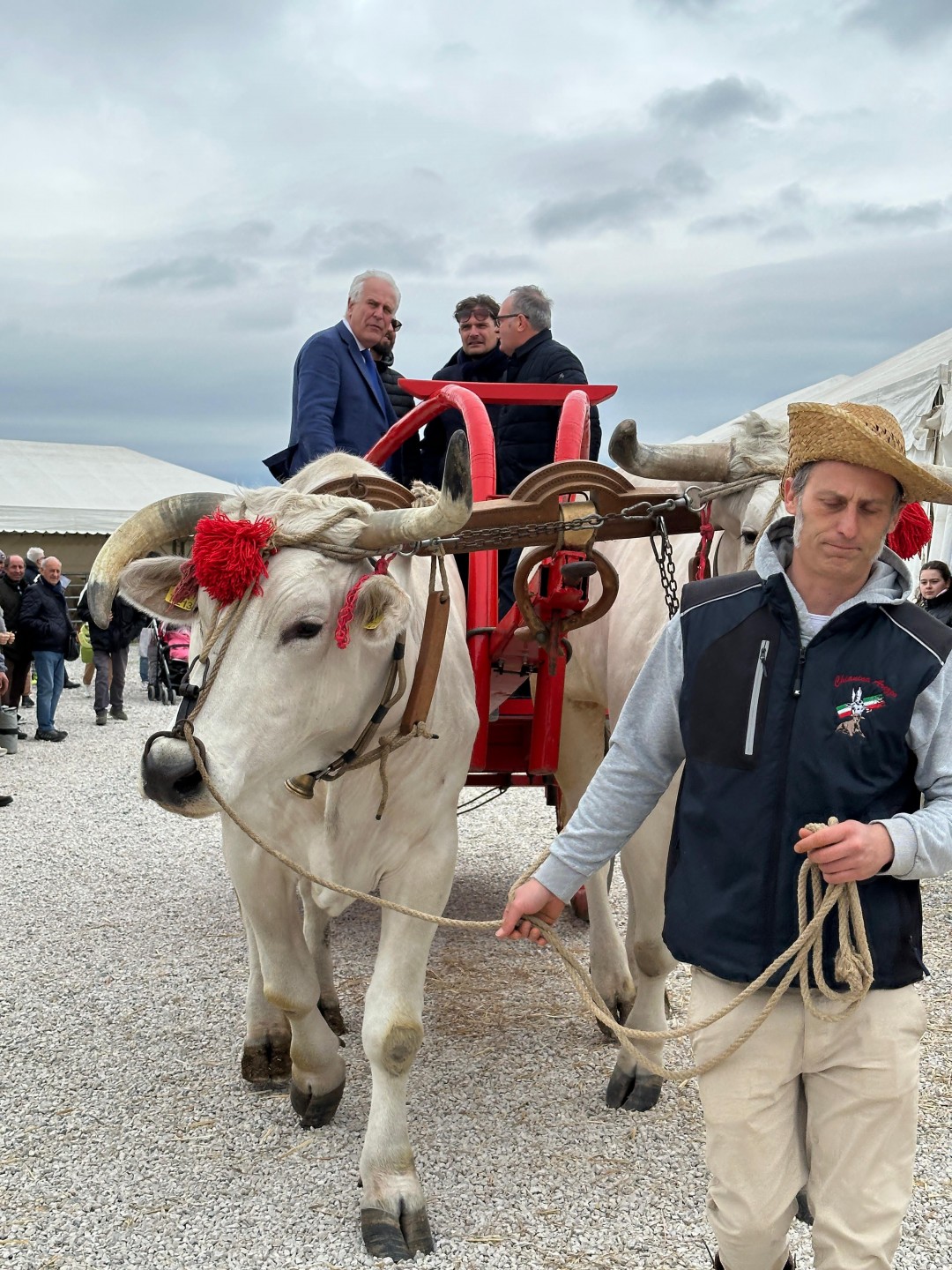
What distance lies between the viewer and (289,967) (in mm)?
3346

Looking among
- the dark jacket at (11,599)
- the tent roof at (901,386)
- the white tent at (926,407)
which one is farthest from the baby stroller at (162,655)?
the white tent at (926,407)

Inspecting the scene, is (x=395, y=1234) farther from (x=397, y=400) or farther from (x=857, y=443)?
(x=397, y=400)

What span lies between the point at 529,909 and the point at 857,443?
41.3 inches

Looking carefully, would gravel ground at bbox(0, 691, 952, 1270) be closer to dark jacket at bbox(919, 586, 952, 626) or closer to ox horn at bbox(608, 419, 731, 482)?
ox horn at bbox(608, 419, 731, 482)

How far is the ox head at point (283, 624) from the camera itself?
8.14 feet

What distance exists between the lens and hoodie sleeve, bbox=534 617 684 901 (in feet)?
7.11

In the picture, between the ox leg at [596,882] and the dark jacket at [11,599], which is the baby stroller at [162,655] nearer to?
the dark jacket at [11,599]

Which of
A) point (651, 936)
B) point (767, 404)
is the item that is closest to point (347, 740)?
point (651, 936)

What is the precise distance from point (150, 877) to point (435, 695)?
420 cm

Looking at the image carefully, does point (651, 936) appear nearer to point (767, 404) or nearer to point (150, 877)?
point (150, 877)

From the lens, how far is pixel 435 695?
3.23 meters

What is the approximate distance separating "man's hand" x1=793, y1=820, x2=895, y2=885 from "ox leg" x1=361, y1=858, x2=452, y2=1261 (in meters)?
1.42

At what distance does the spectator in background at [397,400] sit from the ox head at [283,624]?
6.63ft

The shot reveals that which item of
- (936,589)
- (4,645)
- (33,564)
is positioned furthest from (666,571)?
(33,564)
